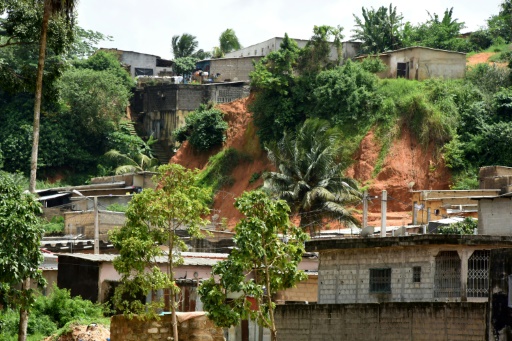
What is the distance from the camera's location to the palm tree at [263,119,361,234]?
5044cm

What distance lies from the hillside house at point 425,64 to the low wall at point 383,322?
1387 inches

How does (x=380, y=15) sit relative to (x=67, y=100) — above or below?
above

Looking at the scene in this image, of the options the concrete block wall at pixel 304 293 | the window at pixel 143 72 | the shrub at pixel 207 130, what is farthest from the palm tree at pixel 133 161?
the concrete block wall at pixel 304 293

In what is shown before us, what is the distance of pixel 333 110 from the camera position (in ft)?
204

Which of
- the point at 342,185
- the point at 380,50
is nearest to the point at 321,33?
the point at 380,50

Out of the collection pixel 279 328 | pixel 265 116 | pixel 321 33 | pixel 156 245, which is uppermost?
pixel 321 33

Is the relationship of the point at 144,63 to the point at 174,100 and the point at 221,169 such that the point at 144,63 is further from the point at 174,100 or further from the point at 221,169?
the point at 221,169

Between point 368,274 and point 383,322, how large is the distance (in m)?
2.20

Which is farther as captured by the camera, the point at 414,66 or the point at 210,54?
the point at 210,54

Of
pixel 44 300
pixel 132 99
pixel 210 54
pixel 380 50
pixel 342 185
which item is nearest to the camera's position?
pixel 44 300

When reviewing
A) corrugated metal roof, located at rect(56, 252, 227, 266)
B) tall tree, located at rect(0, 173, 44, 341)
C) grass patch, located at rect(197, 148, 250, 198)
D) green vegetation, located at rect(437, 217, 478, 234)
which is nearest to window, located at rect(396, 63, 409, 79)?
grass patch, located at rect(197, 148, 250, 198)

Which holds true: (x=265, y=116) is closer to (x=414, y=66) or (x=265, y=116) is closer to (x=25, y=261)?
(x=414, y=66)

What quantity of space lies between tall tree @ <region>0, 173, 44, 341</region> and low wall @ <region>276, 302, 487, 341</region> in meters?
6.35

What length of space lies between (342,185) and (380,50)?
73.6ft
